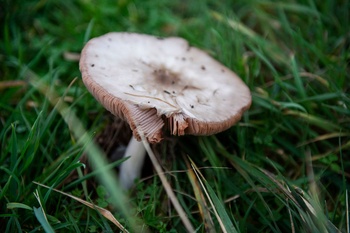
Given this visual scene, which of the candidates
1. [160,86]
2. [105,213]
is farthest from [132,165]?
[160,86]

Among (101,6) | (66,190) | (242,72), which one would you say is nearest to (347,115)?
(242,72)

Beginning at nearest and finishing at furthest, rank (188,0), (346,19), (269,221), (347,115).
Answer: (269,221) < (347,115) < (346,19) < (188,0)

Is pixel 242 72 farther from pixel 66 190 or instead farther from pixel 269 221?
pixel 66 190

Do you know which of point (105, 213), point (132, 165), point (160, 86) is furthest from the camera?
point (132, 165)

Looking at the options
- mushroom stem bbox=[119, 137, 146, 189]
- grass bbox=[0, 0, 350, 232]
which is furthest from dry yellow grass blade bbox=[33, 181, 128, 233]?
mushroom stem bbox=[119, 137, 146, 189]

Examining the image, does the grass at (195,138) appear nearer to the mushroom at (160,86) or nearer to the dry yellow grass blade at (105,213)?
the dry yellow grass blade at (105,213)

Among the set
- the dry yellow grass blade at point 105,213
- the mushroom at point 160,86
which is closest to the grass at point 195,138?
the dry yellow grass blade at point 105,213

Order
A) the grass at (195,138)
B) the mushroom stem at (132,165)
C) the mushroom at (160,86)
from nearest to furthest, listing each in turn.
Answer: the mushroom at (160,86) → the grass at (195,138) → the mushroom stem at (132,165)

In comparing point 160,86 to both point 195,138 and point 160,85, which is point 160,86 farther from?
point 195,138
